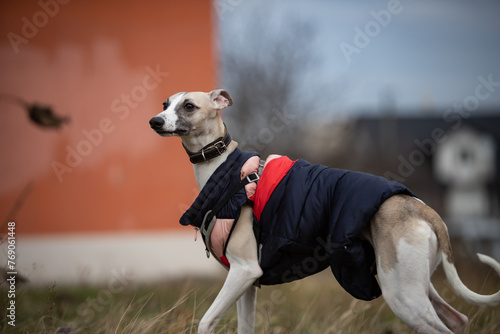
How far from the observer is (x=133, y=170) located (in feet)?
23.8

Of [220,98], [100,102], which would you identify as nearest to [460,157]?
[100,102]

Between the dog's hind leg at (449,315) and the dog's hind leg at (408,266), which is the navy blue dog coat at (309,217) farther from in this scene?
the dog's hind leg at (449,315)

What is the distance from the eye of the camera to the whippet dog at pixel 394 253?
2.78 meters

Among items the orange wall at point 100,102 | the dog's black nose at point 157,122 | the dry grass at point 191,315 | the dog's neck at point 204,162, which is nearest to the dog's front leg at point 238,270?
the dog's neck at point 204,162

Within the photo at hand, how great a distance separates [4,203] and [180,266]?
101 inches

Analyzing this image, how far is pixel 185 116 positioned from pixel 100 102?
440cm

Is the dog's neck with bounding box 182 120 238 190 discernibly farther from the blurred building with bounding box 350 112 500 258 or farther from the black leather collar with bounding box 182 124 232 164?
the blurred building with bounding box 350 112 500 258

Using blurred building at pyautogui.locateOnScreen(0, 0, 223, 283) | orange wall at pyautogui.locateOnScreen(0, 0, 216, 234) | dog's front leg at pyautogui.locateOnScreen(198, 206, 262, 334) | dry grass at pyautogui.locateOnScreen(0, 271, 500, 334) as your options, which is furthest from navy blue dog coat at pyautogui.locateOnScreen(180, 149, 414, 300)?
orange wall at pyautogui.locateOnScreen(0, 0, 216, 234)

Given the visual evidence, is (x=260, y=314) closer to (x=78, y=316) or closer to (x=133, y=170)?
(x=78, y=316)

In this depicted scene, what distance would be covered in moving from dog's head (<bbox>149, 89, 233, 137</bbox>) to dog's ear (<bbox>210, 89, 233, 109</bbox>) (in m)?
0.05

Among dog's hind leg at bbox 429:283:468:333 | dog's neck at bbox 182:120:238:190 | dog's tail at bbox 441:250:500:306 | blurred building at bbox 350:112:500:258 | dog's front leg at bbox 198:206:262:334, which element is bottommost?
blurred building at bbox 350:112:500:258

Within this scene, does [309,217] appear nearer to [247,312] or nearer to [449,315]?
[247,312]

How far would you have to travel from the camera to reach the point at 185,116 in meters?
3.20

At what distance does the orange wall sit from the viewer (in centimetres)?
695
